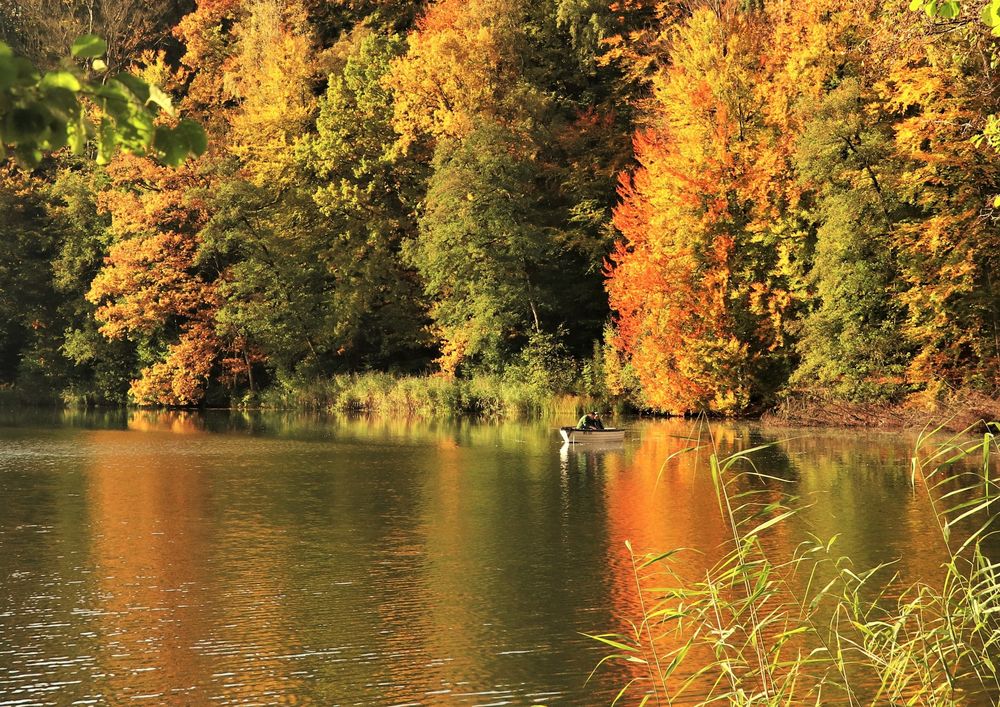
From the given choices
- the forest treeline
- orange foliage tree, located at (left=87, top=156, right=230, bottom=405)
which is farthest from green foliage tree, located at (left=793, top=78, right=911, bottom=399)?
orange foliage tree, located at (left=87, top=156, right=230, bottom=405)

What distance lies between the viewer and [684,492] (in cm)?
2019

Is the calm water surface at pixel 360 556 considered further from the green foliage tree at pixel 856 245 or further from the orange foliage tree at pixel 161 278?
the orange foliage tree at pixel 161 278

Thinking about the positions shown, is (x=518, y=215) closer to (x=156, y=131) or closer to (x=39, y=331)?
(x=39, y=331)

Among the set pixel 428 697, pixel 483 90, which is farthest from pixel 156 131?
pixel 483 90

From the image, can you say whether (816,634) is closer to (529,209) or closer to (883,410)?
(883,410)

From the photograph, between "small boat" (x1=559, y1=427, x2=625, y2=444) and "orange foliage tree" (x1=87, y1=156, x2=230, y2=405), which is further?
"orange foliage tree" (x1=87, y1=156, x2=230, y2=405)

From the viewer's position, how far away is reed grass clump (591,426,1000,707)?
6277 millimetres

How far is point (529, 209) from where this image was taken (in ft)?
130

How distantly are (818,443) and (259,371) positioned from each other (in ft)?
86.0

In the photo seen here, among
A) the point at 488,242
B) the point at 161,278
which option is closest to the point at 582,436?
the point at 488,242

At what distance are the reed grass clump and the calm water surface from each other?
0.57 meters

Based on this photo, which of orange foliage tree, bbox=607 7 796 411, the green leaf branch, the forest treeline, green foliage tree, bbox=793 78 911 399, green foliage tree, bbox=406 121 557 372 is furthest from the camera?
green foliage tree, bbox=406 121 557 372

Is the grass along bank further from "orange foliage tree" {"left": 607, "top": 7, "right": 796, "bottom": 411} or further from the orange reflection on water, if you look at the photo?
the orange reflection on water

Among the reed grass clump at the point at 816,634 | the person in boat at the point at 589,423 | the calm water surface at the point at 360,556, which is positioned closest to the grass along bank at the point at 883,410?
the calm water surface at the point at 360,556
